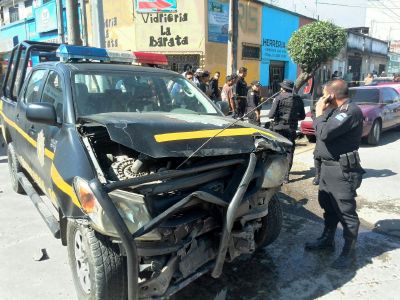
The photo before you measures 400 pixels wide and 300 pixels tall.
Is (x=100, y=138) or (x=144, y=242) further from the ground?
(x=100, y=138)

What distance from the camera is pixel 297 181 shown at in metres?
6.64

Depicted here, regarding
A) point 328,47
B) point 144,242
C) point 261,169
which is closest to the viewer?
point 144,242

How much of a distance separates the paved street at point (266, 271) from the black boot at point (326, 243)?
0.24 ft

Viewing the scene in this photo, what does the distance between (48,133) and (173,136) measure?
132 centimetres

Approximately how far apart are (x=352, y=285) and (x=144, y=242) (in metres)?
1.96

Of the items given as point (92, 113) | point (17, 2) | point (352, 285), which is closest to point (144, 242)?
point (92, 113)

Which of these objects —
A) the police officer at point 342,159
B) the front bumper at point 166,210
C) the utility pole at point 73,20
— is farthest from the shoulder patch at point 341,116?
the utility pole at point 73,20

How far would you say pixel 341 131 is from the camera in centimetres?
363

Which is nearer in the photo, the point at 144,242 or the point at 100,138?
the point at 144,242

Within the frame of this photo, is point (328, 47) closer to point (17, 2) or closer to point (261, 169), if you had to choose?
point (261, 169)

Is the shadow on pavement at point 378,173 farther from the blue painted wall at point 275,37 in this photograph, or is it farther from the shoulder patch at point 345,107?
the blue painted wall at point 275,37

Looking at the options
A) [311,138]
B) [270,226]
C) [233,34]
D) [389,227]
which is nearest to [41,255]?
Answer: [270,226]

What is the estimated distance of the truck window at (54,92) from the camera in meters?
3.56

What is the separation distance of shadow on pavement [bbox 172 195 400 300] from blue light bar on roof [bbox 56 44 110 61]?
2665mm
